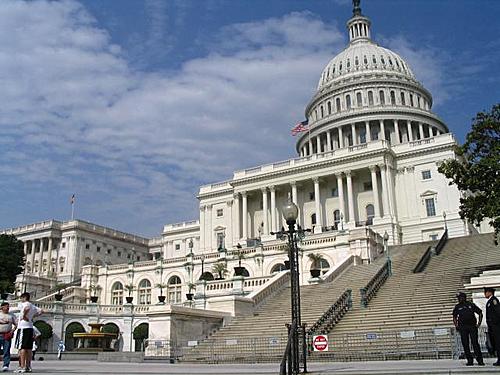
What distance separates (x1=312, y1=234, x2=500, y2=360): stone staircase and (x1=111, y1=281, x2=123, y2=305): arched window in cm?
3788

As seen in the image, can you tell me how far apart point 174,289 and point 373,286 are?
35.7 m

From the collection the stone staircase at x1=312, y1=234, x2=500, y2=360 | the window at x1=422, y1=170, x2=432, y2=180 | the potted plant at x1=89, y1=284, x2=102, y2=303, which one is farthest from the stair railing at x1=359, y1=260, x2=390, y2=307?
the potted plant at x1=89, y1=284, x2=102, y2=303

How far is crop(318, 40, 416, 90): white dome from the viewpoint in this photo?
110625 mm

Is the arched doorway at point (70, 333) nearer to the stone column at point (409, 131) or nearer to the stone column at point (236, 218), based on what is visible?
the stone column at point (236, 218)

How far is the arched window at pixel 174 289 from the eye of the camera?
202 feet

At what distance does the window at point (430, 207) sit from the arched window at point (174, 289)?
33568 mm

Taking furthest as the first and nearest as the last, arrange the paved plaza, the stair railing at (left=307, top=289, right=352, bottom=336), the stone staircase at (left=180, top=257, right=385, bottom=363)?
1. the stair railing at (left=307, top=289, right=352, bottom=336)
2. the stone staircase at (left=180, top=257, right=385, bottom=363)
3. the paved plaza

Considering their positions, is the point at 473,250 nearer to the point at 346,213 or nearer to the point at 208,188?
the point at 346,213

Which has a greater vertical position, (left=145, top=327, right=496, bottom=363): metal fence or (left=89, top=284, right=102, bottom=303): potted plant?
(left=89, top=284, right=102, bottom=303): potted plant

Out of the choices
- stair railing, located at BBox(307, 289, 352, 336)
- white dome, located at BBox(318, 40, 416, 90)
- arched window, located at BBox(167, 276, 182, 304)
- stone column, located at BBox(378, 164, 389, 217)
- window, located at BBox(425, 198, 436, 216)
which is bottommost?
stair railing, located at BBox(307, 289, 352, 336)

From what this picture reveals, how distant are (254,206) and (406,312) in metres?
60.7

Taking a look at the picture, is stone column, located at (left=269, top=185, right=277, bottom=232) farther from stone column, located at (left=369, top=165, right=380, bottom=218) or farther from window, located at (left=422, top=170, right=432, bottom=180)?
window, located at (left=422, top=170, right=432, bottom=180)

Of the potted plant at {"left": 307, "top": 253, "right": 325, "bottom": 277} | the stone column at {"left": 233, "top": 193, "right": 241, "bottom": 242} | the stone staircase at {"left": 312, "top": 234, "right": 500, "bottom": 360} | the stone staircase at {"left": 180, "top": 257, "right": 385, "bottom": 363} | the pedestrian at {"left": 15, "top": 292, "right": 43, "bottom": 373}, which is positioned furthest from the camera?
the stone column at {"left": 233, "top": 193, "right": 241, "bottom": 242}

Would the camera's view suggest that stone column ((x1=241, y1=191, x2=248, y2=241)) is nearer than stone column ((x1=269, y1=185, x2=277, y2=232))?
No
